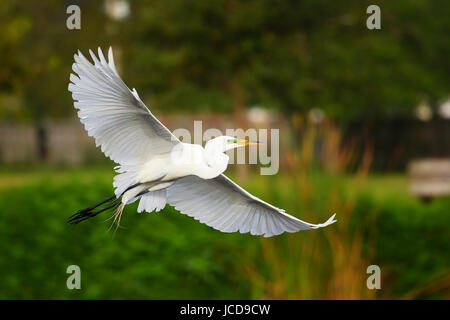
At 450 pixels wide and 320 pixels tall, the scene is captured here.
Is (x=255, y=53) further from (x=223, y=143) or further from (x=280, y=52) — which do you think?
(x=223, y=143)

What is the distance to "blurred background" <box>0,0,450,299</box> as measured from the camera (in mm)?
6629

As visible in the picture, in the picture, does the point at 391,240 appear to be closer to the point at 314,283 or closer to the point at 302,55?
the point at 314,283

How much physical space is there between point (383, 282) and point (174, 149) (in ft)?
14.9

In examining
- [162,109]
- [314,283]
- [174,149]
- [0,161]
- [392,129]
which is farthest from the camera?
[0,161]

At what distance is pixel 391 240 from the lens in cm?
765

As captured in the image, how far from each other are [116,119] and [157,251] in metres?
3.86

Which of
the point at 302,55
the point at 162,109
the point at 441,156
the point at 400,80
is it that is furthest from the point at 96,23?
the point at 441,156

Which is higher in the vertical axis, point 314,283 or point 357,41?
point 357,41

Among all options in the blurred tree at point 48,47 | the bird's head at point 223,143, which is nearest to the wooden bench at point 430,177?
the bird's head at point 223,143

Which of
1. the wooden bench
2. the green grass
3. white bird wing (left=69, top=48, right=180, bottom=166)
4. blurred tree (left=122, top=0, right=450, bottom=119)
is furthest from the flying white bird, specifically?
blurred tree (left=122, top=0, right=450, bottom=119)

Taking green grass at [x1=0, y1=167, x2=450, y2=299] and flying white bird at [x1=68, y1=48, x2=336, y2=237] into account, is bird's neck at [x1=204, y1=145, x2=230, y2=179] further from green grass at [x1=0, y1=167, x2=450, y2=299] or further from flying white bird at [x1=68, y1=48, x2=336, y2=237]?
green grass at [x1=0, y1=167, x2=450, y2=299]

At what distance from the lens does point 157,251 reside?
7.45 meters

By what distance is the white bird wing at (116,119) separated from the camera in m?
3.59

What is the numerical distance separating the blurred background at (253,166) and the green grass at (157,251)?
16mm
